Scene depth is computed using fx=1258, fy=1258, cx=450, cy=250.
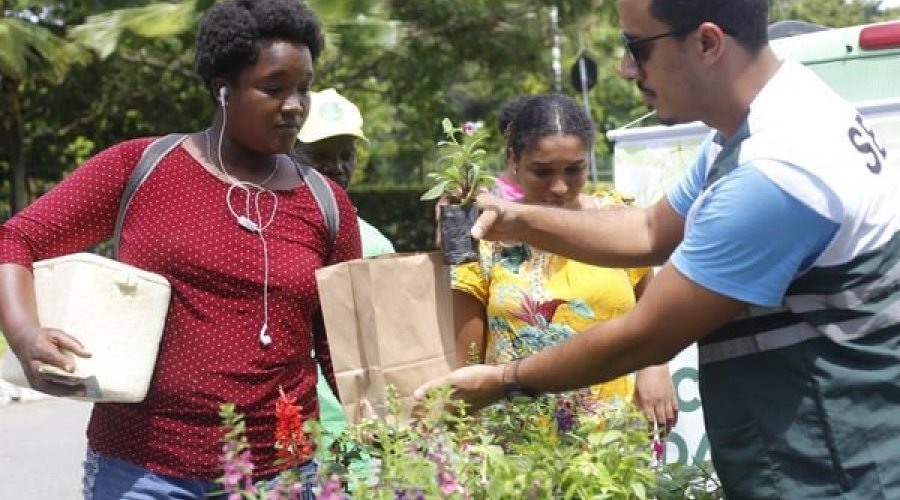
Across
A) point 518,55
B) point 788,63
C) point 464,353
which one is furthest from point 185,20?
point 788,63

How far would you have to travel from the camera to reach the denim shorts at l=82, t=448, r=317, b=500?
266 centimetres

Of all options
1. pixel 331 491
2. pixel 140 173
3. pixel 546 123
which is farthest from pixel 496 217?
pixel 546 123

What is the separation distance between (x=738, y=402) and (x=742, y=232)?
13.1 inches

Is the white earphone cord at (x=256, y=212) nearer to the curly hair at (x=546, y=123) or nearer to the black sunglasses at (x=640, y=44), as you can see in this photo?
the black sunglasses at (x=640, y=44)

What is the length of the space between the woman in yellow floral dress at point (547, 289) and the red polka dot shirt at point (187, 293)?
0.74 metres

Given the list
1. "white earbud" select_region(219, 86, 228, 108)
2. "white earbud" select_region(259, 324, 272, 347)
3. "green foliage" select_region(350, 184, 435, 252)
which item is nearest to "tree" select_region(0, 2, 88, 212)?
"green foliage" select_region(350, 184, 435, 252)

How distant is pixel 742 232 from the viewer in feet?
6.51

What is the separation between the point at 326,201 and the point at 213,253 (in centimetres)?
33

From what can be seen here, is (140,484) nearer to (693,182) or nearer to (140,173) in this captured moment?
(140,173)

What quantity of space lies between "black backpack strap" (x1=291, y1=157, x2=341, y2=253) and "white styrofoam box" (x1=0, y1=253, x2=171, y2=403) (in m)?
0.46

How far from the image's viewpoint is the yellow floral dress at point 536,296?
3463mm

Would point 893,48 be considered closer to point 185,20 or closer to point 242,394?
point 242,394

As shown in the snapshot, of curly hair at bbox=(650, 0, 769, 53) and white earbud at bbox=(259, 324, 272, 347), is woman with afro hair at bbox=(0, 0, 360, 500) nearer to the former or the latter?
white earbud at bbox=(259, 324, 272, 347)

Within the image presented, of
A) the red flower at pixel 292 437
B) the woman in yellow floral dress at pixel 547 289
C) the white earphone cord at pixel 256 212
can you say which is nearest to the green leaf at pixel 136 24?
the woman in yellow floral dress at pixel 547 289
